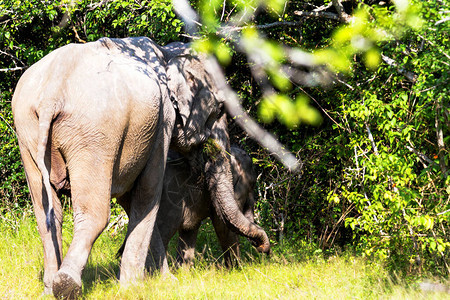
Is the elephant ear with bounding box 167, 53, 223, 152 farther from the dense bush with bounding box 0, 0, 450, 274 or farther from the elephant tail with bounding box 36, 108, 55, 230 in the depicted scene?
the elephant tail with bounding box 36, 108, 55, 230

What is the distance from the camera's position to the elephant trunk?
700 cm

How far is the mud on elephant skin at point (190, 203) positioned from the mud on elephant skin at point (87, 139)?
1.00 metres

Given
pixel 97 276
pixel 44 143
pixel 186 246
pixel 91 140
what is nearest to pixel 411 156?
pixel 91 140

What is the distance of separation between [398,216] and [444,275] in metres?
0.80

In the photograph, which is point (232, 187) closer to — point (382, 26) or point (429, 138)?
point (429, 138)

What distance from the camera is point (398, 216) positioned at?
18.3ft

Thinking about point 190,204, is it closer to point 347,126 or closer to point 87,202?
point 347,126

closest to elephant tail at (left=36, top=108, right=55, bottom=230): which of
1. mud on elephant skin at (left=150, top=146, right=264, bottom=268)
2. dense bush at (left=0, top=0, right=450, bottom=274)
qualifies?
dense bush at (left=0, top=0, right=450, bottom=274)

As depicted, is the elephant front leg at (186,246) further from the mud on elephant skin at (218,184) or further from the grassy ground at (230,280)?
the mud on elephant skin at (218,184)

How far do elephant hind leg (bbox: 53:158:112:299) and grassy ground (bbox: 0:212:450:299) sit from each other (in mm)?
555

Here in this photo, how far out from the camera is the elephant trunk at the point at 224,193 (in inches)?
276

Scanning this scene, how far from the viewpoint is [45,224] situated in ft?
17.7

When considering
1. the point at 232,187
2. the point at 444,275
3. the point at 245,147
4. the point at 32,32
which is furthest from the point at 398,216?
the point at 32,32

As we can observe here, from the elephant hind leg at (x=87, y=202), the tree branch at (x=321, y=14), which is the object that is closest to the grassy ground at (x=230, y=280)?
the elephant hind leg at (x=87, y=202)
